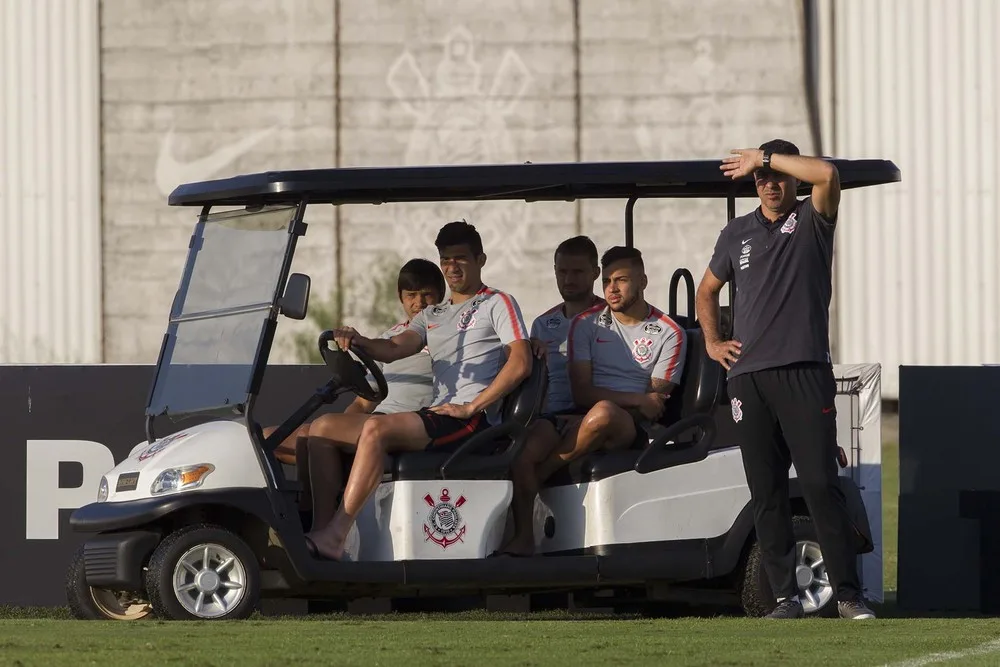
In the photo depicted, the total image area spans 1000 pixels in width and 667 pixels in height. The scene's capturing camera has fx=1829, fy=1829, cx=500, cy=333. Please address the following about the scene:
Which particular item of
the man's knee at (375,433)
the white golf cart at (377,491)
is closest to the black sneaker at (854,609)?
the white golf cart at (377,491)

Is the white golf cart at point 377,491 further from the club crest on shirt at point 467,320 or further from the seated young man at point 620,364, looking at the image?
the club crest on shirt at point 467,320

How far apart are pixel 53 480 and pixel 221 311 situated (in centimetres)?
195

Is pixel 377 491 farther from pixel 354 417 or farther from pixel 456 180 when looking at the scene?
pixel 456 180

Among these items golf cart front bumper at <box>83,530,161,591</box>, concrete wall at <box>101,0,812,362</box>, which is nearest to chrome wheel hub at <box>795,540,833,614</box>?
golf cart front bumper at <box>83,530,161,591</box>

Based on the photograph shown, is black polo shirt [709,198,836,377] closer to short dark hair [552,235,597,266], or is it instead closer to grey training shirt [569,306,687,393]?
grey training shirt [569,306,687,393]

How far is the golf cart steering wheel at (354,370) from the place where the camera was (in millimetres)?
6969

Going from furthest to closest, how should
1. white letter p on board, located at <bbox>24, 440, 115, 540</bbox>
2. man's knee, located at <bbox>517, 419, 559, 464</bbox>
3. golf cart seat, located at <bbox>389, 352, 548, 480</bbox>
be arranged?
1. white letter p on board, located at <bbox>24, 440, 115, 540</bbox>
2. man's knee, located at <bbox>517, 419, 559, 464</bbox>
3. golf cart seat, located at <bbox>389, 352, 548, 480</bbox>

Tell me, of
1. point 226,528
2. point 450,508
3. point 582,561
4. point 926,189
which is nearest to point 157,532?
point 226,528

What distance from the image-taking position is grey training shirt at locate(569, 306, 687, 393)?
24.3 feet

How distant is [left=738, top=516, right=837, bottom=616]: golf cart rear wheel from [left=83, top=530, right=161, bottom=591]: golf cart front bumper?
233 cm

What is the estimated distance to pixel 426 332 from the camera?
734 centimetres

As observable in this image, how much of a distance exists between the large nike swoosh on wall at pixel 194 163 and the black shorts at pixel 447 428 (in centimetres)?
1307

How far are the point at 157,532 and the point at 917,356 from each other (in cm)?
1395

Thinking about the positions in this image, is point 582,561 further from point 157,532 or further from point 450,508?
point 157,532
